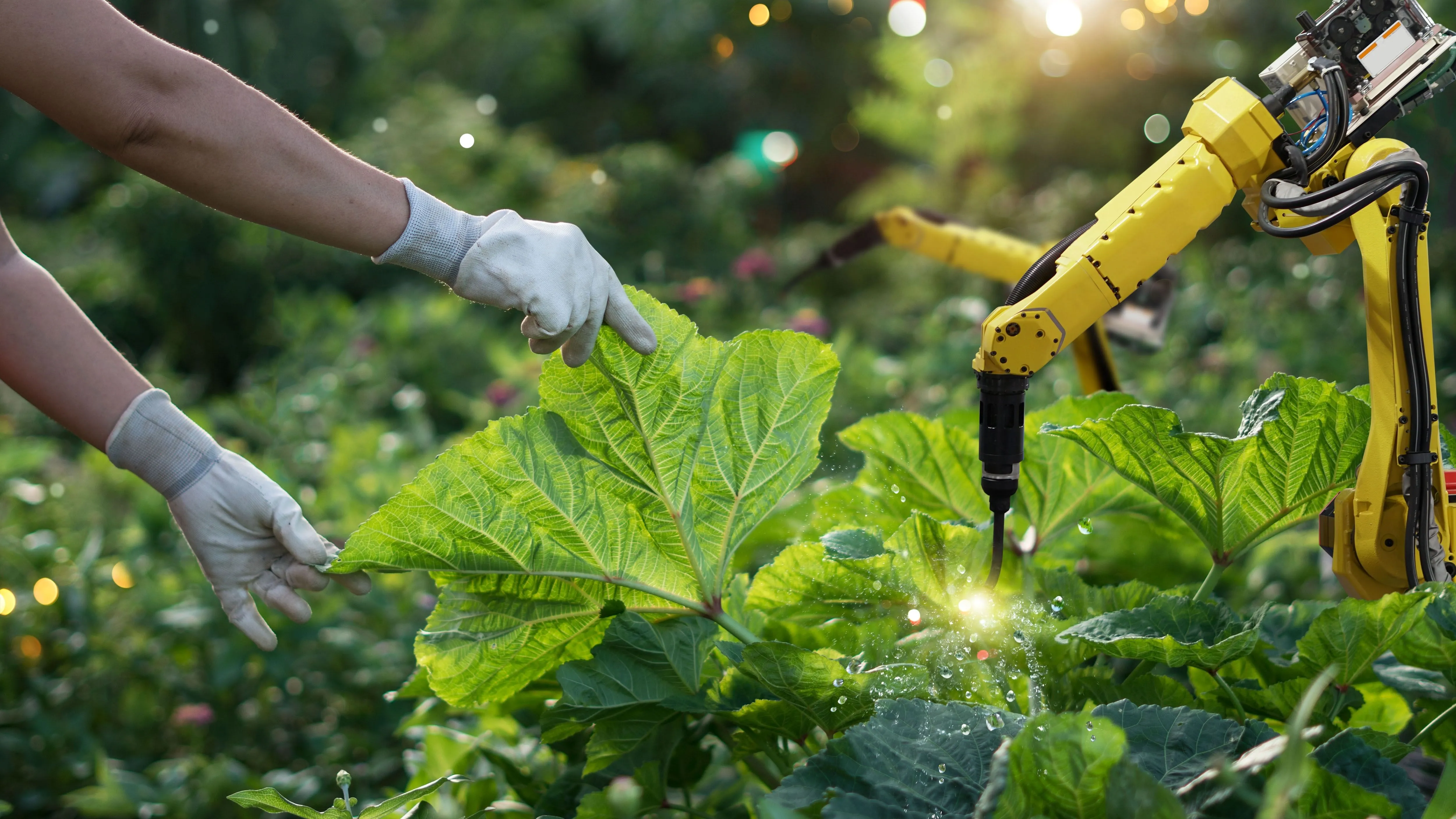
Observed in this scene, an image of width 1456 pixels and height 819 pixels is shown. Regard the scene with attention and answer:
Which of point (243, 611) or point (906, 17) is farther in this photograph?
point (906, 17)

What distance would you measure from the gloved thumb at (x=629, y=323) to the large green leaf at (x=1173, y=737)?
0.46 m

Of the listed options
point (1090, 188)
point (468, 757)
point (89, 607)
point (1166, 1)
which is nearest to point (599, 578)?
point (468, 757)

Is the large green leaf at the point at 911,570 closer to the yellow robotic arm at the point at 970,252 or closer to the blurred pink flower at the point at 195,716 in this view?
the yellow robotic arm at the point at 970,252

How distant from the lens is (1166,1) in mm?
4785

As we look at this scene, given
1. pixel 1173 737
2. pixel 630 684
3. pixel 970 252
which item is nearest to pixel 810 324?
pixel 970 252

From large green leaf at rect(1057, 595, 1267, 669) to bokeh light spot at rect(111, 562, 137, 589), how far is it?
82.4 inches

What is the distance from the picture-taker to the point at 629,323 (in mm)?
864

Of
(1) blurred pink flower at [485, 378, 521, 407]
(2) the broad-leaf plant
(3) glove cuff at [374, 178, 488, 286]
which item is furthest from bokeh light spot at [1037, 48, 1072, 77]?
(3) glove cuff at [374, 178, 488, 286]

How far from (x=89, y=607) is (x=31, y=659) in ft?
0.44

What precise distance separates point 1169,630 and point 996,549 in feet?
0.52

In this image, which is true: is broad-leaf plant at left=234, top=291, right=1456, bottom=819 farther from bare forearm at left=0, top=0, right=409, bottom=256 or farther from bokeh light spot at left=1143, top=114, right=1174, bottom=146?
bokeh light spot at left=1143, top=114, right=1174, bottom=146

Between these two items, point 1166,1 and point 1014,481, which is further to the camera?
point 1166,1

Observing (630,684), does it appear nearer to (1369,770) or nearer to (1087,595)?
(1087,595)

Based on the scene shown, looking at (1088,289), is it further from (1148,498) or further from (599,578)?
(599,578)
